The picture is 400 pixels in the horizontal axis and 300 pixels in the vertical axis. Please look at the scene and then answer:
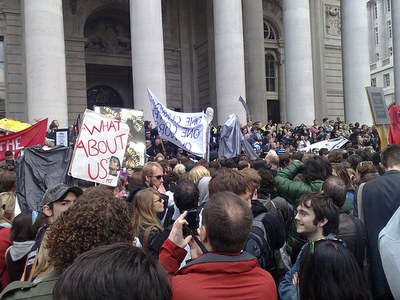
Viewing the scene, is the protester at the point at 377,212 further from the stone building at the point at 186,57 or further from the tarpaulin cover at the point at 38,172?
the stone building at the point at 186,57

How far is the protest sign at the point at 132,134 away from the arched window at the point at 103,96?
18.5 m

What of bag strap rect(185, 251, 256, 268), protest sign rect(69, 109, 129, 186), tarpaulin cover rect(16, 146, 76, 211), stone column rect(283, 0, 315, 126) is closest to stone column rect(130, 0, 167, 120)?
stone column rect(283, 0, 315, 126)

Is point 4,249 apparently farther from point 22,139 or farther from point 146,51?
point 146,51

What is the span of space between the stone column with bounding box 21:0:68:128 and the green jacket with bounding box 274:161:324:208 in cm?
1242

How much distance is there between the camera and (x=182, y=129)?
1114 centimetres

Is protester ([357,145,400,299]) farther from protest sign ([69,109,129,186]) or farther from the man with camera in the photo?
protest sign ([69,109,129,186])

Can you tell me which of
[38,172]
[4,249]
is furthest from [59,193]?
[38,172]

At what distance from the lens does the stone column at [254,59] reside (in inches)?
903

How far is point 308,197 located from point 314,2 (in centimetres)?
2658

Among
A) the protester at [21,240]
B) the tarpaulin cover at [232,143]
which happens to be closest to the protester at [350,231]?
the protester at [21,240]

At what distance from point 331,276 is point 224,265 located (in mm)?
687

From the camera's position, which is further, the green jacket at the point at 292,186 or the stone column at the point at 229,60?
the stone column at the point at 229,60

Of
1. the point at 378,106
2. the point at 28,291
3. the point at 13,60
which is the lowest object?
the point at 28,291

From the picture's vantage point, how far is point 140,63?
58.9ft
